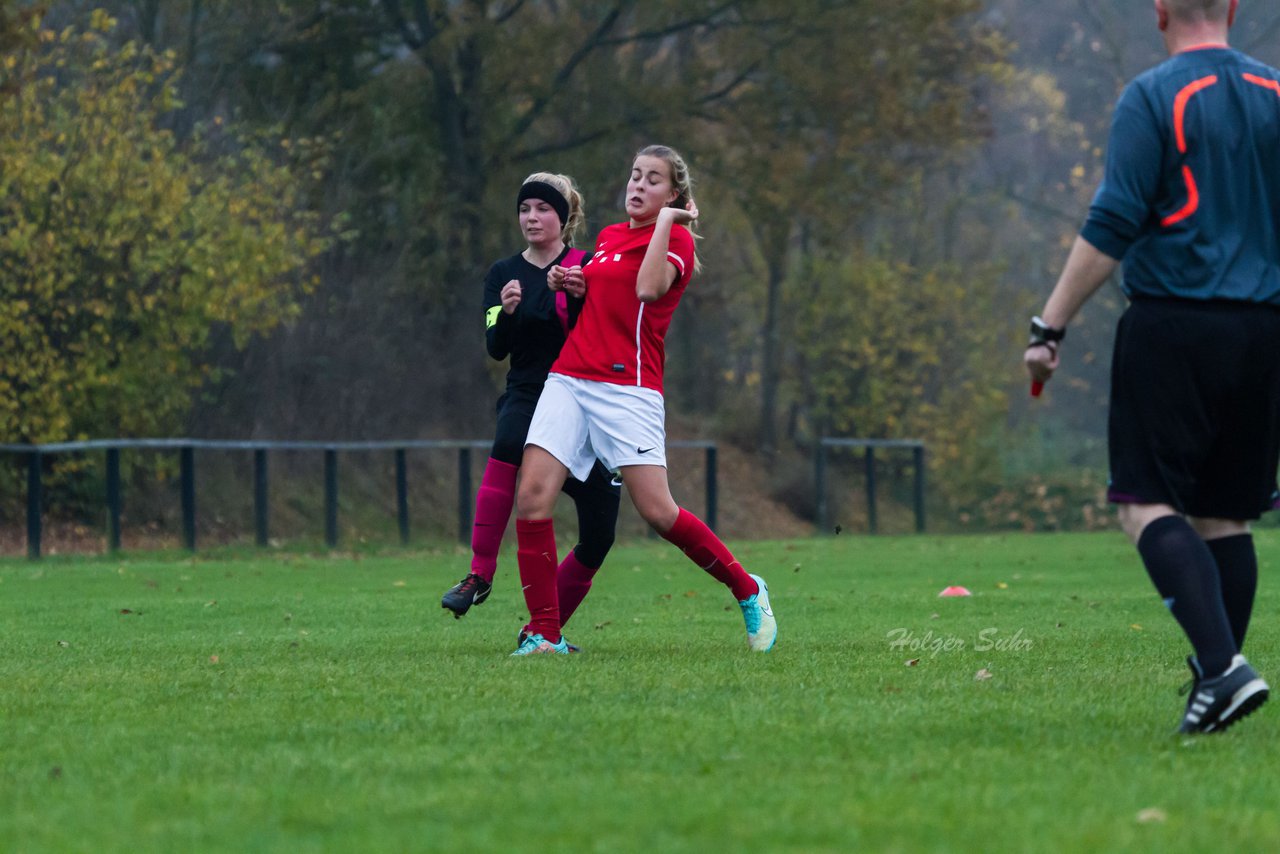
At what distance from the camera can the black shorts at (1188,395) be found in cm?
501

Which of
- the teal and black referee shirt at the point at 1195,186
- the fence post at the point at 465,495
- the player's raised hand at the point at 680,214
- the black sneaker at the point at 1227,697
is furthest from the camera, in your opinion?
the fence post at the point at 465,495

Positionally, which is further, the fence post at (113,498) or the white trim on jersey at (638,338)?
the fence post at (113,498)

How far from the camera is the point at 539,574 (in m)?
7.53

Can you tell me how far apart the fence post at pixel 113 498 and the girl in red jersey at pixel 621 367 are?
39.4 ft

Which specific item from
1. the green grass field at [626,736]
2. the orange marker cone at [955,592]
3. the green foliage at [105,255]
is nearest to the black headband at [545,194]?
the green grass field at [626,736]

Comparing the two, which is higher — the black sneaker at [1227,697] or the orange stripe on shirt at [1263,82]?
the orange stripe on shirt at [1263,82]

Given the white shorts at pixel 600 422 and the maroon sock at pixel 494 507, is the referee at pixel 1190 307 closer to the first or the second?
the white shorts at pixel 600 422

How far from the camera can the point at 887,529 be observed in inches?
1308

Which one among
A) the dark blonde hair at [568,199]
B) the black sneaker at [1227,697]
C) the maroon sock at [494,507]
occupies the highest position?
the dark blonde hair at [568,199]

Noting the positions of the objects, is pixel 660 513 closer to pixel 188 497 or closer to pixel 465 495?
pixel 188 497

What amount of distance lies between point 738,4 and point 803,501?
992 centimetres

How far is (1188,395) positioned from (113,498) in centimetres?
1504

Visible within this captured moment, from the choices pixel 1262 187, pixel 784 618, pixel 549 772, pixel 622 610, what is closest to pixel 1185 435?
pixel 1262 187

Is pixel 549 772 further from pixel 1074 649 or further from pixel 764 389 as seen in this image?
pixel 764 389
